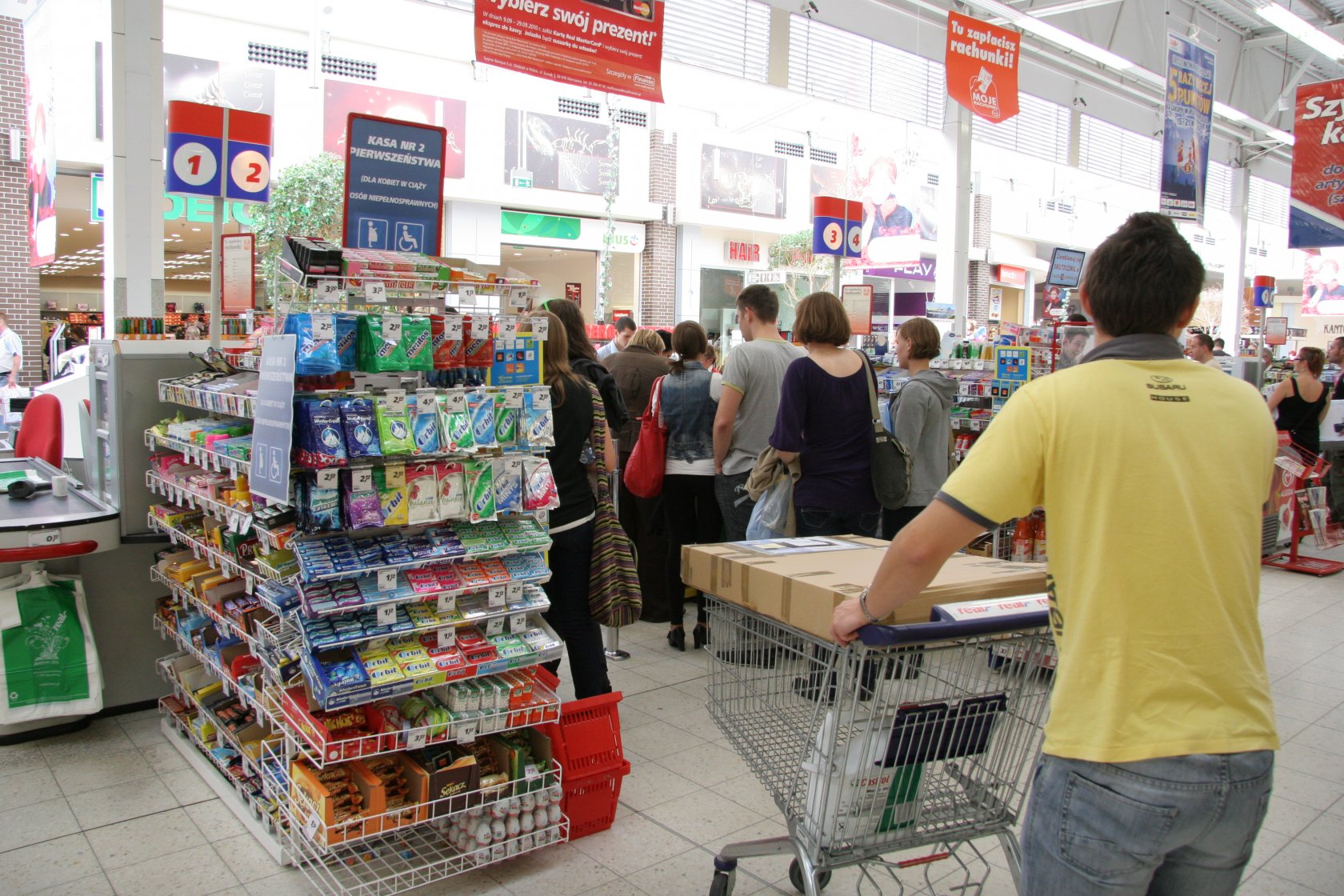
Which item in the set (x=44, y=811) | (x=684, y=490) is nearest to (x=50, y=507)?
(x=44, y=811)

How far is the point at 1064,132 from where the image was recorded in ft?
44.5

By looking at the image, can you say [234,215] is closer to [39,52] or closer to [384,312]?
[39,52]

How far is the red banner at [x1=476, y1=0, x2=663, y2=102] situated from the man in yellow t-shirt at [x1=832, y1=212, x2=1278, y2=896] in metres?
4.73

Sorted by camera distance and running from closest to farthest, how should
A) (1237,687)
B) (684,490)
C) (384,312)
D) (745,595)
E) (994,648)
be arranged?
1. (1237,687)
2. (994,648)
3. (745,595)
4. (384,312)
5. (684,490)

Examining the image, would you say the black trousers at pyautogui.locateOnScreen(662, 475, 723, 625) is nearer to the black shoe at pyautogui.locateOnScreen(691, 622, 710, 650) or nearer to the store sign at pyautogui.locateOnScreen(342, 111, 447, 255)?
the black shoe at pyautogui.locateOnScreen(691, 622, 710, 650)

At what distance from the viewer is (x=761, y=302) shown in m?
4.58

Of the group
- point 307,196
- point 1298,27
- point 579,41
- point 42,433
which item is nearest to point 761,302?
point 579,41

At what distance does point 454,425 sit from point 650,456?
A: 2.13 meters

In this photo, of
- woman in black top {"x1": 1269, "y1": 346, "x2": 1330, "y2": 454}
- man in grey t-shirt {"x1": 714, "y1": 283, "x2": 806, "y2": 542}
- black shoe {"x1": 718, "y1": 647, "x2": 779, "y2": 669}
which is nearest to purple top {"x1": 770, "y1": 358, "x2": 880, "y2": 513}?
man in grey t-shirt {"x1": 714, "y1": 283, "x2": 806, "y2": 542}

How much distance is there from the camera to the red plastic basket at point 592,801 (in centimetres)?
300

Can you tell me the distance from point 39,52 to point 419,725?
9171mm

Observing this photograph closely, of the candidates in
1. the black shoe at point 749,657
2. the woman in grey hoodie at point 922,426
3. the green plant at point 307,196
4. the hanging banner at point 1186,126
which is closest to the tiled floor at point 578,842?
the black shoe at point 749,657

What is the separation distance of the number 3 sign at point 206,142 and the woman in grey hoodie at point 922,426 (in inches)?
123

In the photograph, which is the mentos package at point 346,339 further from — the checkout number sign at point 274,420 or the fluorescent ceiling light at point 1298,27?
the fluorescent ceiling light at point 1298,27
